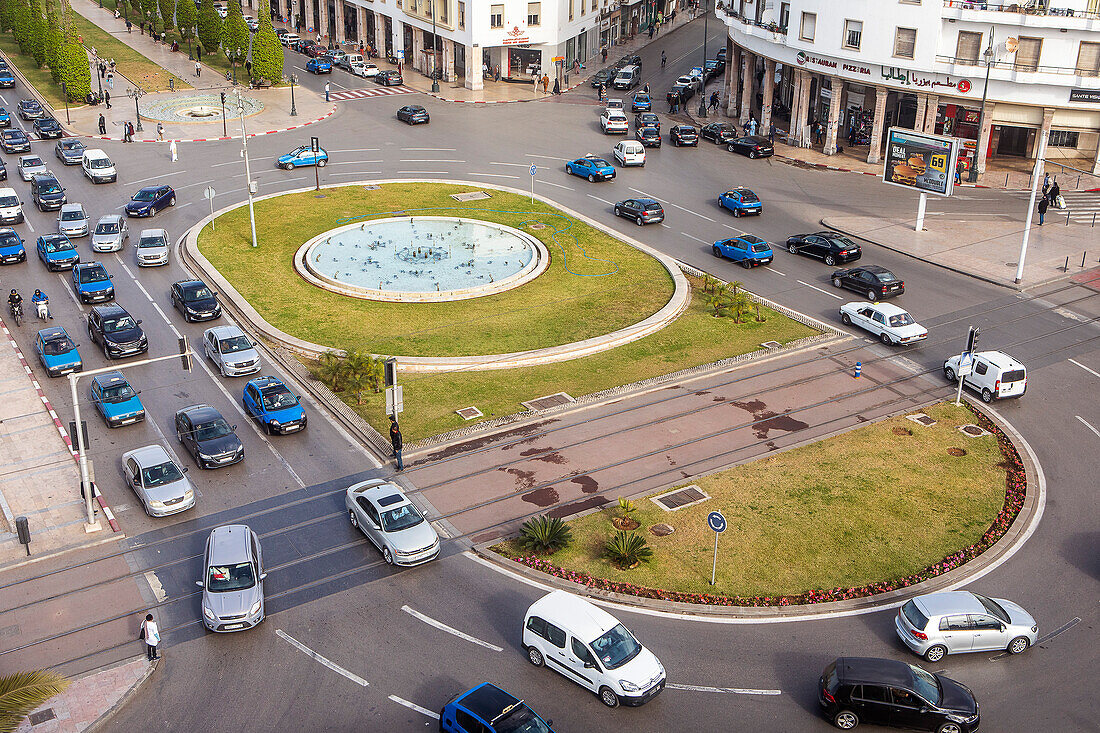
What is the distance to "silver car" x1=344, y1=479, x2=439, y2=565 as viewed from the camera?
3325 cm

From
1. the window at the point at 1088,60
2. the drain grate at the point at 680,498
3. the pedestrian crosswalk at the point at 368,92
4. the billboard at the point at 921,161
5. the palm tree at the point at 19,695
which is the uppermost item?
the window at the point at 1088,60

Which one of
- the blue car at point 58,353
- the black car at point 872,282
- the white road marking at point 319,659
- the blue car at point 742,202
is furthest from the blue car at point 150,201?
the white road marking at point 319,659

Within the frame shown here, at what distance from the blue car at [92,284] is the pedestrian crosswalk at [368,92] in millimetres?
45887

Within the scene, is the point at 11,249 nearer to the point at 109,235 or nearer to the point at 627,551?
the point at 109,235

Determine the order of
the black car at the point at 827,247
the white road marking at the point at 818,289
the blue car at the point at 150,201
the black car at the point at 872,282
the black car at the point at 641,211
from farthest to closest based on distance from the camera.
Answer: the blue car at the point at 150,201 < the black car at the point at 641,211 < the black car at the point at 827,247 < the white road marking at the point at 818,289 < the black car at the point at 872,282

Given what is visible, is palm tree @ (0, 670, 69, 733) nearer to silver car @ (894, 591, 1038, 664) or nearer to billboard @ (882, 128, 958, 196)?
silver car @ (894, 591, 1038, 664)

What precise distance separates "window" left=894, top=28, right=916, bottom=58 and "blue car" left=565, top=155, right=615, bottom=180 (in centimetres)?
2104

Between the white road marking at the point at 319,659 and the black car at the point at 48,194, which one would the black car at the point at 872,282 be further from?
the black car at the point at 48,194

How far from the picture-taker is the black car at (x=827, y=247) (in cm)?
5847

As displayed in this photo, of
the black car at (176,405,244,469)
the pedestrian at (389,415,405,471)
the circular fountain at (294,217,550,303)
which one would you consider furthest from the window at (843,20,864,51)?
the black car at (176,405,244,469)

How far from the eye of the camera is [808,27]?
3034 inches

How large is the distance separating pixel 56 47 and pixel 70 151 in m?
20.2

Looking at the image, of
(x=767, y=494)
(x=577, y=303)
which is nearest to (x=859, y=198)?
(x=577, y=303)

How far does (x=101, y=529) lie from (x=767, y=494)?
22883 mm
